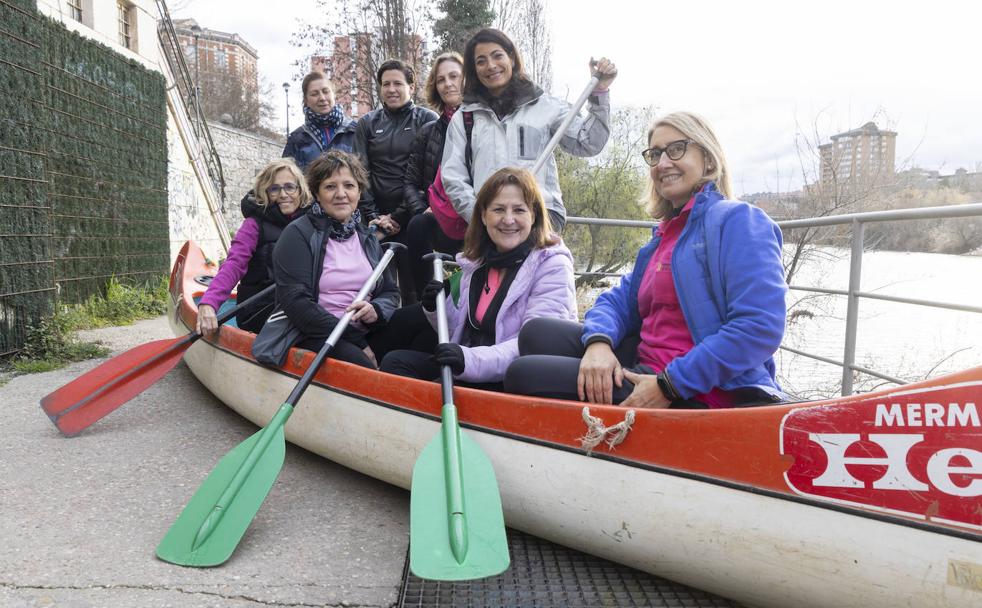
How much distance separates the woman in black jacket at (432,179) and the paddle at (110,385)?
3.09 ft

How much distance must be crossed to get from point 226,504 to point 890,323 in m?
3.95

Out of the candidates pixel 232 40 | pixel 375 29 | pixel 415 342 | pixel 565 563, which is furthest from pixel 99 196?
pixel 232 40

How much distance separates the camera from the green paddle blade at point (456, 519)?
6.12 feet

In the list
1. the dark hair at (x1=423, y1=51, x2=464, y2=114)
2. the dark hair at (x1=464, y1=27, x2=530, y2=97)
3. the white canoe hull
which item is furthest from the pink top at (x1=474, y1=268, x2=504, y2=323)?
the dark hair at (x1=423, y1=51, x2=464, y2=114)

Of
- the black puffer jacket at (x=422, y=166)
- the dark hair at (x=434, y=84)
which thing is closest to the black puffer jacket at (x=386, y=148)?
the black puffer jacket at (x=422, y=166)

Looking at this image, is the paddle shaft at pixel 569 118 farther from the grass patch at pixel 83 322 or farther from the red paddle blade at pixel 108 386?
the grass patch at pixel 83 322

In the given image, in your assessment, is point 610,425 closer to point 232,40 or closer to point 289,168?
point 289,168

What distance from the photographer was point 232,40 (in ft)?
186

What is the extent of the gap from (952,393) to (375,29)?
14.3 m

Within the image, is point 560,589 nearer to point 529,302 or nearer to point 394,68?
point 529,302

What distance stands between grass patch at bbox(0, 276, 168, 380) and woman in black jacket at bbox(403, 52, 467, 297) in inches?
112

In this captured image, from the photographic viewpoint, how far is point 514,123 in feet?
11.3

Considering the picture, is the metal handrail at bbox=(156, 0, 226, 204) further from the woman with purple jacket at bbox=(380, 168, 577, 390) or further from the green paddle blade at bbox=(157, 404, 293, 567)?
the green paddle blade at bbox=(157, 404, 293, 567)

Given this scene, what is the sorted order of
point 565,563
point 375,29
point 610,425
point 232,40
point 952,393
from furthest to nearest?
point 232,40, point 375,29, point 565,563, point 610,425, point 952,393
